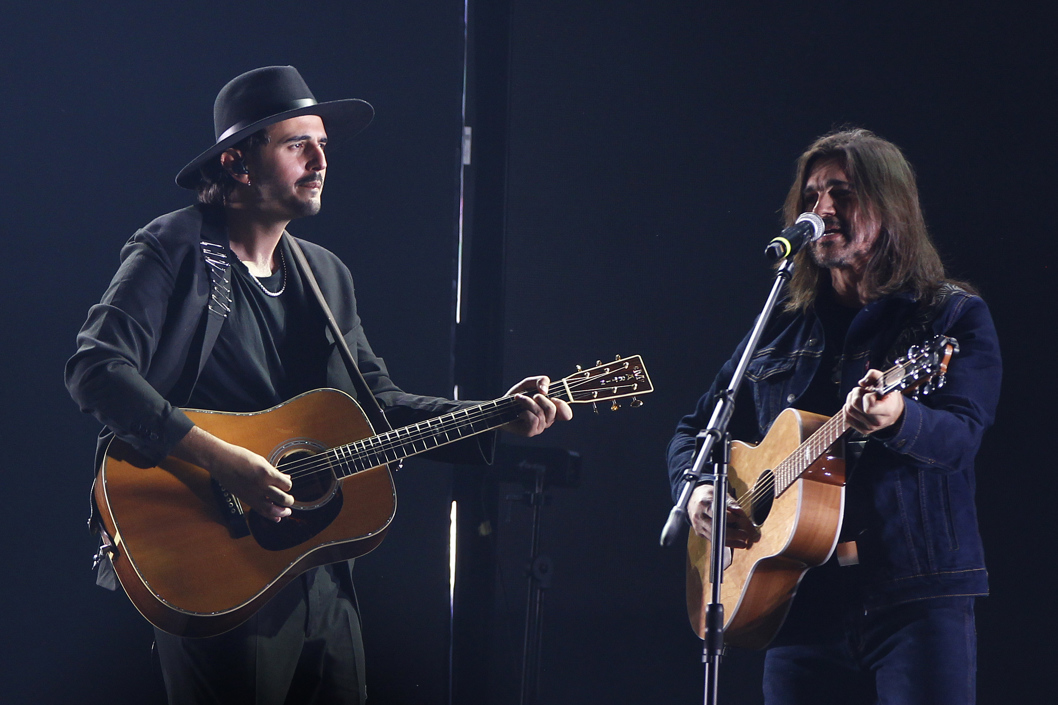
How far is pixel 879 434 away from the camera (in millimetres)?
1864

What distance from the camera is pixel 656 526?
10.8ft

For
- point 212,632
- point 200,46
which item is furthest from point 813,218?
point 200,46

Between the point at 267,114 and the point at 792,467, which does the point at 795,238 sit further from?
the point at 267,114

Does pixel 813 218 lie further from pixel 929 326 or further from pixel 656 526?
pixel 656 526

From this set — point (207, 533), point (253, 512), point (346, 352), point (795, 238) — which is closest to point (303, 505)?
point (253, 512)

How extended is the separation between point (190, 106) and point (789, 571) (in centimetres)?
228

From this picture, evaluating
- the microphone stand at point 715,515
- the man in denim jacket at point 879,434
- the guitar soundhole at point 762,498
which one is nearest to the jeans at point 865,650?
the man in denim jacket at point 879,434

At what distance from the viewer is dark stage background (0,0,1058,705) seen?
2.66 metres

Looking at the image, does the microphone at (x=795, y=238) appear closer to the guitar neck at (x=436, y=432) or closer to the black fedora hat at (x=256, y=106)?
the guitar neck at (x=436, y=432)

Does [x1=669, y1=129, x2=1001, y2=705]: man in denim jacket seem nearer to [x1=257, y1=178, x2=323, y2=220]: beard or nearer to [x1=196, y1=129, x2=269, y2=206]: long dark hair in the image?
[x1=257, y1=178, x2=323, y2=220]: beard

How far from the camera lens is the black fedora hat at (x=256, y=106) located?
2596mm

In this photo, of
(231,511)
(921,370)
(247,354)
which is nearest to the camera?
(921,370)

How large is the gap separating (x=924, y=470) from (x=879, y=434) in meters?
0.23

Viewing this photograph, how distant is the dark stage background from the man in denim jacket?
77 cm
